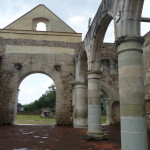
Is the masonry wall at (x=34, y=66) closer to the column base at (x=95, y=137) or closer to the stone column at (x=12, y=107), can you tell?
the stone column at (x=12, y=107)

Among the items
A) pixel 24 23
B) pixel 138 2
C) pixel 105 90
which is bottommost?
pixel 105 90

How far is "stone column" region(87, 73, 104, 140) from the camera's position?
746 centimetres

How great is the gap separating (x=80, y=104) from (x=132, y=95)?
7.41 metres

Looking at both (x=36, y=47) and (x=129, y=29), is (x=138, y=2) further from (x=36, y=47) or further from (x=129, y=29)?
(x=36, y=47)

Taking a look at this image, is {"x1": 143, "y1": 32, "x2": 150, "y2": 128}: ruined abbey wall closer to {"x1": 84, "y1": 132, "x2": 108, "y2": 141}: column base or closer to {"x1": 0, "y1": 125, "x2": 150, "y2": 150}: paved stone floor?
{"x1": 0, "y1": 125, "x2": 150, "y2": 150}: paved stone floor

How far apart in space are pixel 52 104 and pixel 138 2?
42131 millimetres

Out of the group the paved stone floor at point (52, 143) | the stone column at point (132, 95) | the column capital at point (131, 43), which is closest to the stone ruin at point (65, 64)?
the paved stone floor at point (52, 143)

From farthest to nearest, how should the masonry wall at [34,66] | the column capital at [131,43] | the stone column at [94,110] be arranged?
the masonry wall at [34,66] → the stone column at [94,110] → the column capital at [131,43]

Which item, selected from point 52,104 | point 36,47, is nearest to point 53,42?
point 36,47

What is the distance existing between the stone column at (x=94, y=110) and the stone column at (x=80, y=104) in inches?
→ 135

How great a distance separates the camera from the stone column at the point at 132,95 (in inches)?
163

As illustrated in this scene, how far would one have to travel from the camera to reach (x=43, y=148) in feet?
18.5

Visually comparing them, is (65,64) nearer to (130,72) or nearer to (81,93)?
(81,93)

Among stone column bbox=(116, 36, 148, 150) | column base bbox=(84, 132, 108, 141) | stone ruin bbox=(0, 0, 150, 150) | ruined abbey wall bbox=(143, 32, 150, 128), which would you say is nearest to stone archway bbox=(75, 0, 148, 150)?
stone column bbox=(116, 36, 148, 150)
